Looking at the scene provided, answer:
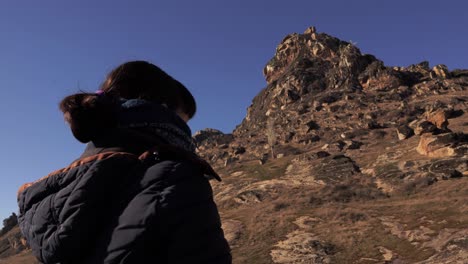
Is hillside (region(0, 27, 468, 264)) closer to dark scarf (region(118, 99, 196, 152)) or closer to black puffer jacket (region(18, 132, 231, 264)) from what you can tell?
dark scarf (region(118, 99, 196, 152))

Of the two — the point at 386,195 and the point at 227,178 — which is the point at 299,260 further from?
the point at 227,178

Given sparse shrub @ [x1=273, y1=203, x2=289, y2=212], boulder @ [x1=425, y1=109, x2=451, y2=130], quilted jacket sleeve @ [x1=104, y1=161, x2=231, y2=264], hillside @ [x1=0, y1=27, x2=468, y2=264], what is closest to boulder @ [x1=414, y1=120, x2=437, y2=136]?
hillside @ [x1=0, y1=27, x2=468, y2=264]

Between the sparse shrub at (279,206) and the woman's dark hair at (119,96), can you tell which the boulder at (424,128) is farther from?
the woman's dark hair at (119,96)

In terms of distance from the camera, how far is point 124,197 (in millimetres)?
2158

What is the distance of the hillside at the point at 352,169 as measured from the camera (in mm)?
36188

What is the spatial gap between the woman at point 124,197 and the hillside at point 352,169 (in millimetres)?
29546

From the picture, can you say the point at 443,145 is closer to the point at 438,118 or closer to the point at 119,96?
the point at 438,118

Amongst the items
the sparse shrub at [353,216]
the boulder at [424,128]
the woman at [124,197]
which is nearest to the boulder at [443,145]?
the boulder at [424,128]

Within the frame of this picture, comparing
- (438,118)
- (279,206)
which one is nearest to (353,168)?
(279,206)

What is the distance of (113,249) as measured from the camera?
2023 mm

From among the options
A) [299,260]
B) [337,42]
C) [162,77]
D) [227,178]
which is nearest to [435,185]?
[299,260]

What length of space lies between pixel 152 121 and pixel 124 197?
58 cm

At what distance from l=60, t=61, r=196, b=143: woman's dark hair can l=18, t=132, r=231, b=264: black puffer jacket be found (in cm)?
16

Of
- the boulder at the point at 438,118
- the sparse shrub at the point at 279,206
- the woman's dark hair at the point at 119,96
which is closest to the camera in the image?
the woman's dark hair at the point at 119,96
